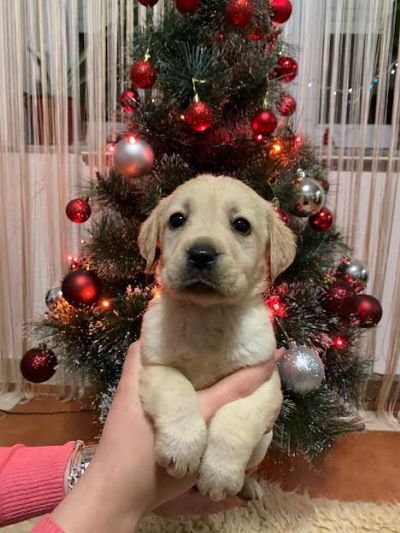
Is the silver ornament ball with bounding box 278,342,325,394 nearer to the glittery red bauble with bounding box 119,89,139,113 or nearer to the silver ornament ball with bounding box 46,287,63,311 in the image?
the silver ornament ball with bounding box 46,287,63,311

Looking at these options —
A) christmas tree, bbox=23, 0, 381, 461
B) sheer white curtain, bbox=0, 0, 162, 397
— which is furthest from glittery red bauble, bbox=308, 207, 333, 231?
sheer white curtain, bbox=0, 0, 162, 397

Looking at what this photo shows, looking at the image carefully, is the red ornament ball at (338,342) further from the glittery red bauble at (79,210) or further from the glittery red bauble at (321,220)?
the glittery red bauble at (79,210)

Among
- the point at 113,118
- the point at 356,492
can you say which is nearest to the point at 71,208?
the point at 113,118

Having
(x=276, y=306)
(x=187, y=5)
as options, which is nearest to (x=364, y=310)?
(x=276, y=306)

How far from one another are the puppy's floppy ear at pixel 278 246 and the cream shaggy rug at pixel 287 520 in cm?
96

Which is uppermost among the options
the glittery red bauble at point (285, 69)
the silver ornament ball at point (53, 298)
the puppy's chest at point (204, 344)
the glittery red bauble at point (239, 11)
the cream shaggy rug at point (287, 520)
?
the glittery red bauble at point (239, 11)

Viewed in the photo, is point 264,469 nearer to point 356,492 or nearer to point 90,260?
point 356,492

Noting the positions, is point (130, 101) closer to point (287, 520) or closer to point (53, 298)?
point (53, 298)

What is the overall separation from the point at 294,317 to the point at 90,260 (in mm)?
875

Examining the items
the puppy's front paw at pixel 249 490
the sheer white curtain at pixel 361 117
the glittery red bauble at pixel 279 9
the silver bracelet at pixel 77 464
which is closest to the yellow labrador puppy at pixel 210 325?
the puppy's front paw at pixel 249 490

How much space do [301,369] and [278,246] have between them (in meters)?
0.61

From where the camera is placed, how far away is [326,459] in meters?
2.55

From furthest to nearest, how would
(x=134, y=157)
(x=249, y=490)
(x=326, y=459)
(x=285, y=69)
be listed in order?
(x=326, y=459) → (x=285, y=69) → (x=134, y=157) → (x=249, y=490)

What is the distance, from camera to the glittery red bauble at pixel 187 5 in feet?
5.76
